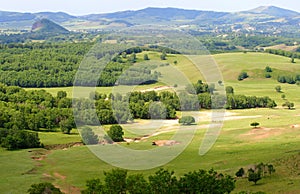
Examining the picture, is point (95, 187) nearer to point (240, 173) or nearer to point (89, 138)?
point (240, 173)

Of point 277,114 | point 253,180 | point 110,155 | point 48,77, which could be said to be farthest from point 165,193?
point 48,77

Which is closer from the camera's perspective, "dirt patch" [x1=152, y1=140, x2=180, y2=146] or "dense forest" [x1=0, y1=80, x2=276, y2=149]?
"dirt patch" [x1=152, y1=140, x2=180, y2=146]

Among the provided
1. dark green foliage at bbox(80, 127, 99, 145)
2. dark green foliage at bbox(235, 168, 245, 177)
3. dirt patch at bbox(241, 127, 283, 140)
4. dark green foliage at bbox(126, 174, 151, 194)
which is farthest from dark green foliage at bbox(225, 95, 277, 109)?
dark green foliage at bbox(126, 174, 151, 194)

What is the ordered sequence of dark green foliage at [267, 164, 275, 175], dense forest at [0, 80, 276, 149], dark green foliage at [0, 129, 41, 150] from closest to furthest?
dark green foliage at [267, 164, 275, 175] < dark green foliage at [0, 129, 41, 150] < dense forest at [0, 80, 276, 149]

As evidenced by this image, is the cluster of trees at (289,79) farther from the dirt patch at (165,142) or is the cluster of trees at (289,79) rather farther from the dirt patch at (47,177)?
the dirt patch at (47,177)

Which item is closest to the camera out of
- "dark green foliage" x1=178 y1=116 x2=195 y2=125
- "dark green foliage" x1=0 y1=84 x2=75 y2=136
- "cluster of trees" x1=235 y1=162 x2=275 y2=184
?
"cluster of trees" x1=235 y1=162 x2=275 y2=184

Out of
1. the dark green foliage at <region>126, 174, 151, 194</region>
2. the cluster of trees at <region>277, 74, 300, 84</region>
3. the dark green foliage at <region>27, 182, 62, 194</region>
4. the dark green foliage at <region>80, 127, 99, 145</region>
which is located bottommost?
the cluster of trees at <region>277, 74, 300, 84</region>

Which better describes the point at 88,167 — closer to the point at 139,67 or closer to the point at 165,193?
the point at 165,193

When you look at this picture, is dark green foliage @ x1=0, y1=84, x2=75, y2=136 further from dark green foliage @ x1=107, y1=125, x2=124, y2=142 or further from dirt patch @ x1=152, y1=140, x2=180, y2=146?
dirt patch @ x1=152, y1=140, x2=180, y2=146

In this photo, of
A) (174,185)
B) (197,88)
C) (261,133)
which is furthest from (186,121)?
(174,185)
